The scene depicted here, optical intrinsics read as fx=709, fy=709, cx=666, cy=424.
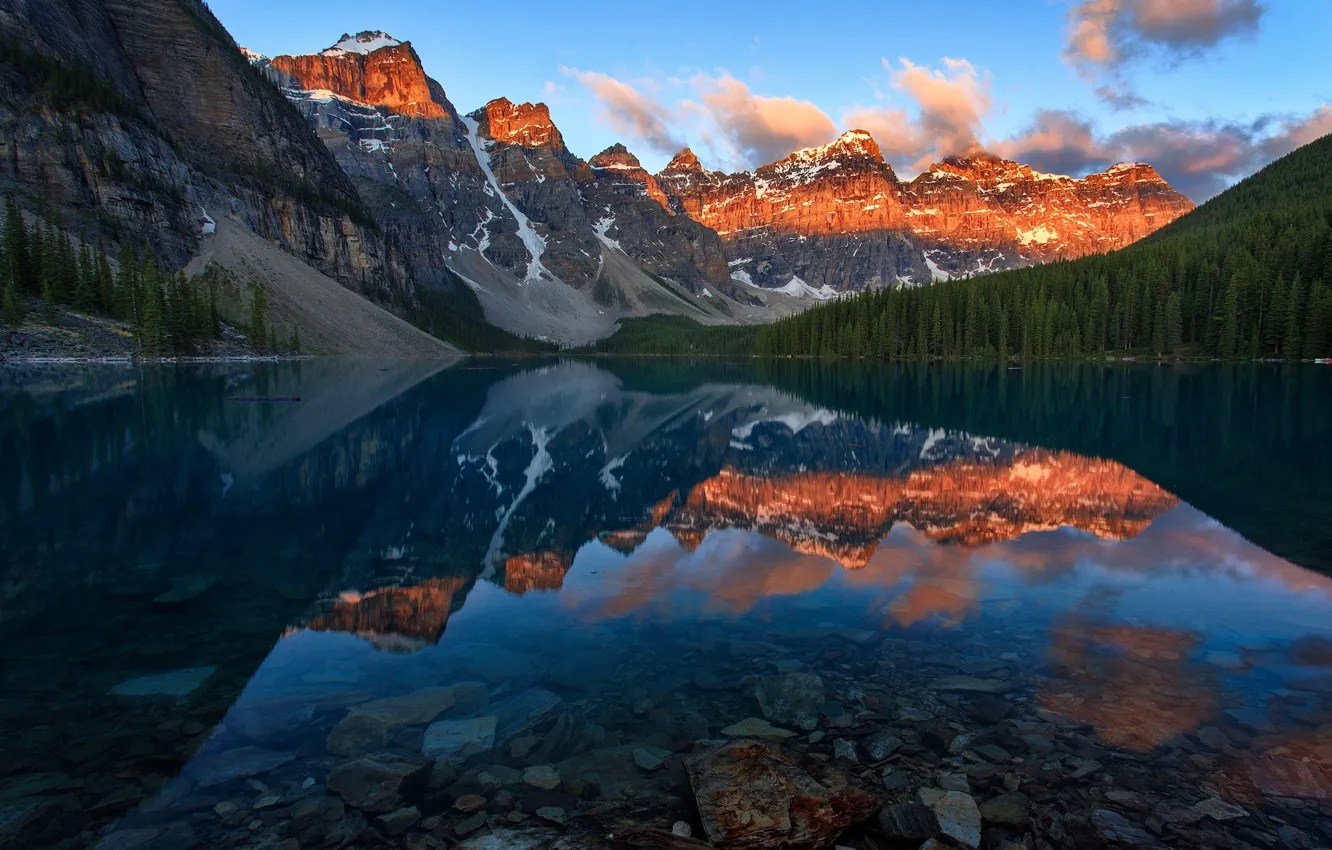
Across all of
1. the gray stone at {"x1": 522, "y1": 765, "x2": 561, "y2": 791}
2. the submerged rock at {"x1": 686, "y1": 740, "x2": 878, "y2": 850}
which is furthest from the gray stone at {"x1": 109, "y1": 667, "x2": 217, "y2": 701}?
the submerged rock at {"x1": 686, "y1": 740, "x2": 878, "y2": 850}

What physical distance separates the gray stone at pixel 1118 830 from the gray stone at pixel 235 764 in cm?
735

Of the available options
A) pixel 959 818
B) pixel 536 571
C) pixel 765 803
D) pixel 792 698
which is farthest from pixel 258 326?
pixel 959 818

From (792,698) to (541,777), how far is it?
298 centimetres

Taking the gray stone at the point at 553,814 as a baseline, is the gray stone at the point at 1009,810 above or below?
above

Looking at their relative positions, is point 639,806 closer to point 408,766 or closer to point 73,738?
point 408,766

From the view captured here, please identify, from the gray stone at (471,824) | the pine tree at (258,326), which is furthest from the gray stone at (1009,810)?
the pine tree at (258,326)

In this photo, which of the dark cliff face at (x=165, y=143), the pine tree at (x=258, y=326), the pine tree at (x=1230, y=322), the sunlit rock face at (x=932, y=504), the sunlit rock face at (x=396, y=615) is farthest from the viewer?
the dark cliff face at (x=165, y=143)

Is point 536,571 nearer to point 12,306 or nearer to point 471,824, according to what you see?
point 471,824

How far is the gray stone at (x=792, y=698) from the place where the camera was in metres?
7.71

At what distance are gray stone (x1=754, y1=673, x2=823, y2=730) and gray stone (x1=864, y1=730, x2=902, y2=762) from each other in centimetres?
60

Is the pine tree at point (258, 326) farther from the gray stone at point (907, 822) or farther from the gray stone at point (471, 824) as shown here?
the gray stone at point (907, 822)

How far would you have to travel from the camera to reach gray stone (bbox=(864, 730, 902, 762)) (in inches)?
276

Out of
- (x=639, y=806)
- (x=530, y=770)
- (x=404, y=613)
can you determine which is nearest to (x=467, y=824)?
(x=530, y=770)

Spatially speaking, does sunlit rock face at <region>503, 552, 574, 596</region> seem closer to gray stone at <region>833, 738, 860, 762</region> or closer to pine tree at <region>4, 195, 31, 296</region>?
gray stone at <region>833, 738, 860, 762</region>
